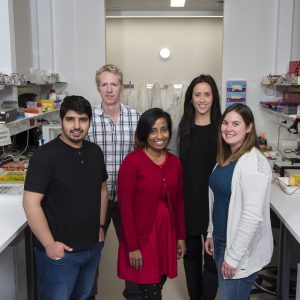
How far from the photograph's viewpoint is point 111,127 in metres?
2.19

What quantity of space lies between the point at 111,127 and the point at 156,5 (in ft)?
10.7

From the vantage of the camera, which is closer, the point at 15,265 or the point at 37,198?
the point at 37,198

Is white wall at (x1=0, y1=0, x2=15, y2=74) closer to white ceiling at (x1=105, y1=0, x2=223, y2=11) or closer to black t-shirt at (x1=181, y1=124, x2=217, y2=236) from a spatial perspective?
white ceiling at (x1=105, y1=0, x2=223, y2=11)

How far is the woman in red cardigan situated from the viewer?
69.7 inches

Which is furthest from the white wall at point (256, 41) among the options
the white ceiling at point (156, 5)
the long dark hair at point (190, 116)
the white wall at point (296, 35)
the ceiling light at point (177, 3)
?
the long dark hair at point (190, 116)

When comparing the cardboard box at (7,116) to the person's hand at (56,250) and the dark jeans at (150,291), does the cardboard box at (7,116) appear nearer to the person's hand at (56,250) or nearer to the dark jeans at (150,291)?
the person's hand at (56,250)

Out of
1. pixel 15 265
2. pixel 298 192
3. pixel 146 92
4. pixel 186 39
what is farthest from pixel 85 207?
pixel 186 39

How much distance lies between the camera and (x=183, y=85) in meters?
5.24

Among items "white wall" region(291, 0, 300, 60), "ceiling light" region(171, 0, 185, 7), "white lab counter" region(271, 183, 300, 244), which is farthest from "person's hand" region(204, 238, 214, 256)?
"ceiling light" region(171, 0, 185, 7)

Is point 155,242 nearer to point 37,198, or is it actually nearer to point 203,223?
point 203,223

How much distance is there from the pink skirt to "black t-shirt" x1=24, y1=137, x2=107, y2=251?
27 cm

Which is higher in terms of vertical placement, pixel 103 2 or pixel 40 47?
pixel 103 2

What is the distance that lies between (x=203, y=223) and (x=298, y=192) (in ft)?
2.40

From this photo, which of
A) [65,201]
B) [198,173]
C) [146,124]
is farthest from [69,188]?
[198,173]
